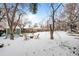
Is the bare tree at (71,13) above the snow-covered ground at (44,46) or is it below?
above

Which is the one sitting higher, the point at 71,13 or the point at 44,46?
the point at 71,13

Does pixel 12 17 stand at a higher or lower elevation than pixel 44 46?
higher

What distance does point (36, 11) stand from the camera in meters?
1.66

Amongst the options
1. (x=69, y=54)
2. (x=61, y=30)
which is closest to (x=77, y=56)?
(x=69, y=54)

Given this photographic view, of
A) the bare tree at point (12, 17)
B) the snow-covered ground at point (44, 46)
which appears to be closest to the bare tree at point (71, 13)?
the snow-covered ground at point (44, 46)

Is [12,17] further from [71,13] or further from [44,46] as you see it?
[71,13]

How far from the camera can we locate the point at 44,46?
1.65 metres

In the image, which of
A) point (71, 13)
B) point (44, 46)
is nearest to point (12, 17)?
point (44, 46)

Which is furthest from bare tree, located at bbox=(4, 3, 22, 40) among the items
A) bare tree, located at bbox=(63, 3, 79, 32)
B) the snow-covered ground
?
bare tree, located at bbox=(63, 3, 79, 32)

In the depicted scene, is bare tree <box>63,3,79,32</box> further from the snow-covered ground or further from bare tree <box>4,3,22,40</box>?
bare tree <box>4,3,22,40</box>

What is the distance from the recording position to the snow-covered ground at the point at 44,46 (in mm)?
1628

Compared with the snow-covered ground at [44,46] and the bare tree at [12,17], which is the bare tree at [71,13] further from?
the bare tree at [12,17]

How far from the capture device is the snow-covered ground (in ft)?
5.34

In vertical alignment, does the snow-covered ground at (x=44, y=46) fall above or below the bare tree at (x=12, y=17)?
below
